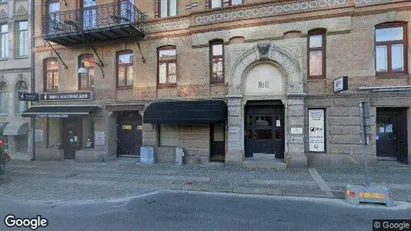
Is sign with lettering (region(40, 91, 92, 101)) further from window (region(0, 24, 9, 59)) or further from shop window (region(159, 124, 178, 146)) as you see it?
shop window (region(159, 124, 178, 146))

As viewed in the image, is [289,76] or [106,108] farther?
[106,108]

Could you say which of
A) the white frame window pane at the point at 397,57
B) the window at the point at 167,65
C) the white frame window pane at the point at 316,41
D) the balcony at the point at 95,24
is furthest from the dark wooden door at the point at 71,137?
the white frame window pane at the point at 397,57

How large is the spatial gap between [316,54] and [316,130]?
12.3ft

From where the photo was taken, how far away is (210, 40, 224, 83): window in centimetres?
1408

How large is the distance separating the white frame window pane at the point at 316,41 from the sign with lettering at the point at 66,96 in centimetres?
1304

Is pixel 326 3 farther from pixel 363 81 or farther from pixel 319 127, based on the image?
pixel 319 127

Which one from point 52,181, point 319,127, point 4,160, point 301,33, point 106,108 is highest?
point 301,33

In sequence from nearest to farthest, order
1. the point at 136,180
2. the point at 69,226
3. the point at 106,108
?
the point at 69,226 → the point at 136,180 → the point at 106,108

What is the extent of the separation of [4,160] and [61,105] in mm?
5835

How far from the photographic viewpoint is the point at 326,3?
12297 mm

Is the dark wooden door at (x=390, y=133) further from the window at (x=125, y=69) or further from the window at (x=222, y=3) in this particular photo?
the window at (x=125, y=69)

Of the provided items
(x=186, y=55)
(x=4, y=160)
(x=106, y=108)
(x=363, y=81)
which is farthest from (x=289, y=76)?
(x=4, y=160)

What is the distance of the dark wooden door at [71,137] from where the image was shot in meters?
17.0

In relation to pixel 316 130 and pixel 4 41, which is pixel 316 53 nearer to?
pixel 316 130
